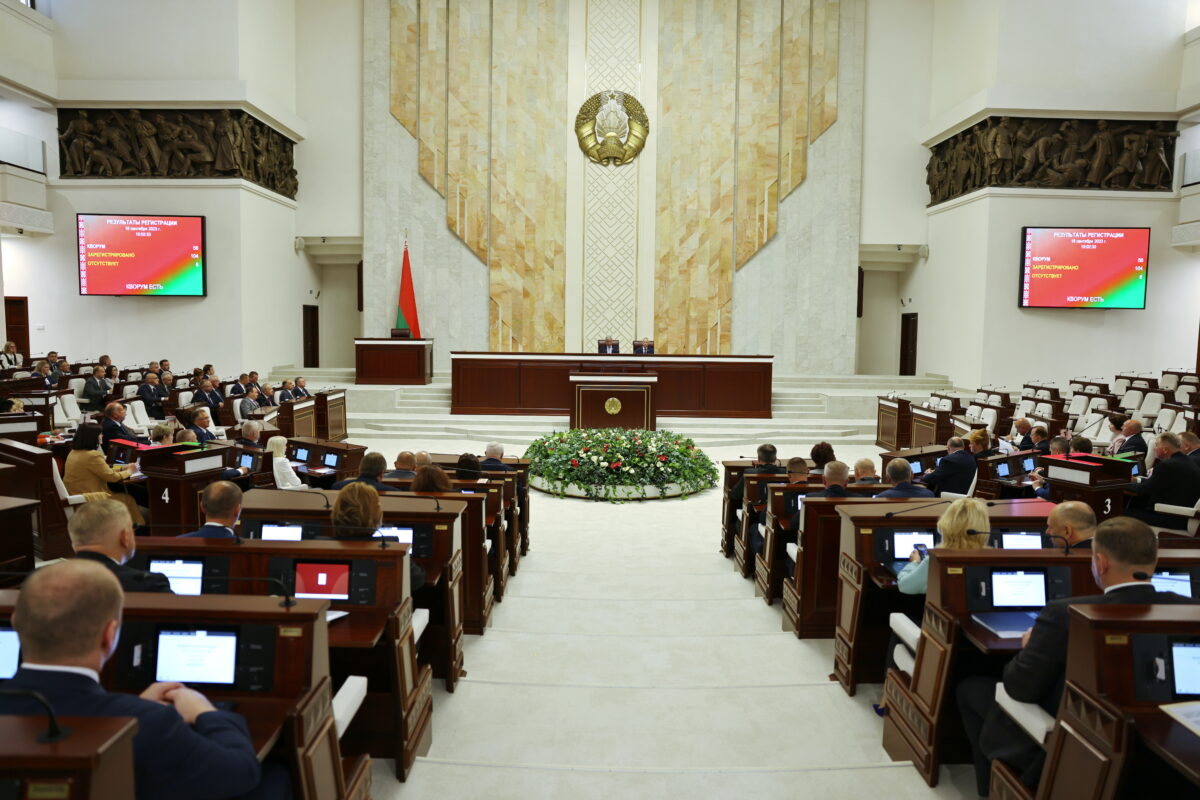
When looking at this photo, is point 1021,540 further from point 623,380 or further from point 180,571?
point 623,380

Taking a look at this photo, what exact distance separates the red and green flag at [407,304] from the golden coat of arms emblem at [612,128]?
4614 millimetres

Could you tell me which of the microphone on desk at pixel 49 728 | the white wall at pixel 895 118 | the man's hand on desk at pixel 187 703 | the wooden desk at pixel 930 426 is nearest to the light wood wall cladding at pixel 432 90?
the white wall at pixel 895 118

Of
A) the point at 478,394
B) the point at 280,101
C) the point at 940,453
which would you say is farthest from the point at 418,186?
the point at 940,453

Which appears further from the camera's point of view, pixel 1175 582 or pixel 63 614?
pixel 1175 582

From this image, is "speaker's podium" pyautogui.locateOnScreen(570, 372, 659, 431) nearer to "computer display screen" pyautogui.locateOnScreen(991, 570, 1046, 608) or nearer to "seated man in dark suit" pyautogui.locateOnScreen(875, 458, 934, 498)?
"seated man in dark suit" pyautogui.locateOnScreen(875, 458, 934, 498)

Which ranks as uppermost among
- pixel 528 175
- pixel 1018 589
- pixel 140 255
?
pixel 528 175

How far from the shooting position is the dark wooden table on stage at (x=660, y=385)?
49.1 ft

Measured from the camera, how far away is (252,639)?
2393mm

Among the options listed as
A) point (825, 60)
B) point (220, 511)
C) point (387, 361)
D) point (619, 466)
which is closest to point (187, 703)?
point (220, 511)

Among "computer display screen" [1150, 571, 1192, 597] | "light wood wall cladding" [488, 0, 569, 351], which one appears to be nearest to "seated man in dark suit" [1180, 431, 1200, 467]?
"computer display screen" [1150, 571, 1192, 597]

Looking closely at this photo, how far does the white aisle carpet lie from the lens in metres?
3.23

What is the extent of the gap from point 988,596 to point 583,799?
1.79 meters

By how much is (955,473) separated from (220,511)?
606 centimetres

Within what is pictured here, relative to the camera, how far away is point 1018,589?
3.35m
